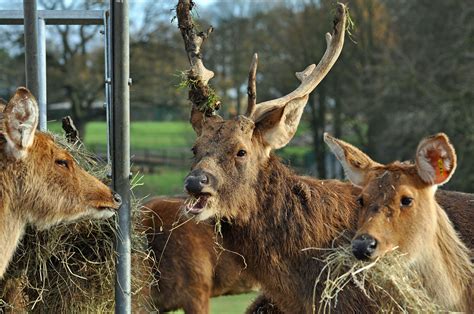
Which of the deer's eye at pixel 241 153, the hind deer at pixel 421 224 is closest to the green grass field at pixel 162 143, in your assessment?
the deer's eye at pixel 241 153

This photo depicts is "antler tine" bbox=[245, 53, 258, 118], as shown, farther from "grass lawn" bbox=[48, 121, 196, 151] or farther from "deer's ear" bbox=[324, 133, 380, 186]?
"grass lawn" bbox=[48, 121, 196, 151]

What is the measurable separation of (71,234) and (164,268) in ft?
10.3

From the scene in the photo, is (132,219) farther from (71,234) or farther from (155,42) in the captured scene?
(155,42)

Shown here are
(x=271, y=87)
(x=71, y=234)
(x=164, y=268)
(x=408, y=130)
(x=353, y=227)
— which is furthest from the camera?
(x=271, y=87)

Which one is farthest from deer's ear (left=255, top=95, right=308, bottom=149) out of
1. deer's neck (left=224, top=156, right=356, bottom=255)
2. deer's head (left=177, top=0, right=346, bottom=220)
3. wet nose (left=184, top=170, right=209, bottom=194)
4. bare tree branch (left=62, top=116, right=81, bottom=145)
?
bare tree branch (left=62, top=116, right=81, bottom=145)

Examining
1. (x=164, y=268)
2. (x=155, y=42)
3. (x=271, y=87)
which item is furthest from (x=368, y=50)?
(x=164, y=268)

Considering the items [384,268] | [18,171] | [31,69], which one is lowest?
[384,268]

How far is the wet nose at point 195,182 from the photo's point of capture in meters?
5.98

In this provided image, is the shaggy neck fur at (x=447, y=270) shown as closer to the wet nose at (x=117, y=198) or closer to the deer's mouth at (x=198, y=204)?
the deer's mouth at (x=198, y=204)

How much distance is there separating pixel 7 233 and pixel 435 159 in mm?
3004

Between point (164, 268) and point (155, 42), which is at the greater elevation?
point (155, 42)

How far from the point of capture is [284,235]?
20.7 ft

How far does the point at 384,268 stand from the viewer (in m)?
5.64

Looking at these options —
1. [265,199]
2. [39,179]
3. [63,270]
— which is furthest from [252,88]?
[63,270]
